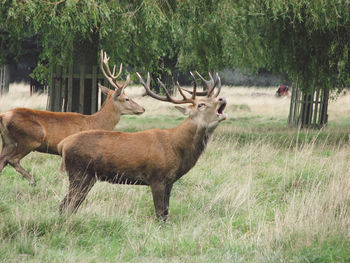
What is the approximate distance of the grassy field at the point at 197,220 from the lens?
4270 millimetres

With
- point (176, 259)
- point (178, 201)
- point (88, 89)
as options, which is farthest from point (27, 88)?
point (176, 259)

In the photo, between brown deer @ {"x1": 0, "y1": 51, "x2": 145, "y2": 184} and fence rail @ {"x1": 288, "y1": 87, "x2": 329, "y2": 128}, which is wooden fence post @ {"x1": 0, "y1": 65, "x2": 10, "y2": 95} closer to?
fence rail @ {"x1": 288, "y1": 87, "x2": 329, "y2": 128}

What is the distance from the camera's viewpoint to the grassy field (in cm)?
427

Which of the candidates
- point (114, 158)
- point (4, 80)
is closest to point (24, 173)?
point (114, 158)

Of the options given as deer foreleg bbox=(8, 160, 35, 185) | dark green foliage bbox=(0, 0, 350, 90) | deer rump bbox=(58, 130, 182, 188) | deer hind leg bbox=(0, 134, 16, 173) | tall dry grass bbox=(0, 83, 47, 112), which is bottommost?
tall dry grass bbox=(0, 83, 47, 112)

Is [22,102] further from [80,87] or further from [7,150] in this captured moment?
[7,150]

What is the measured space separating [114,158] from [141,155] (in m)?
0.27

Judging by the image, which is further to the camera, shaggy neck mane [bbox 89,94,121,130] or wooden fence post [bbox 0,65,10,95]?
wooden fence post [bbox 0,65,10,95]

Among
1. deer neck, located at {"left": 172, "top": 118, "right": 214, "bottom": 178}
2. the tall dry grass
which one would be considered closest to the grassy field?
deer neck, located at {"left": 172, "top": 118, "right": 214, "bottom": 178}

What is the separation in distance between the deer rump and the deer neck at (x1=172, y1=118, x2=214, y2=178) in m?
0.12

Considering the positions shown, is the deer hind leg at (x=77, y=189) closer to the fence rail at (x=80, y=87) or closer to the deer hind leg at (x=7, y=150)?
the deer hind leg at (x=7, y=150)

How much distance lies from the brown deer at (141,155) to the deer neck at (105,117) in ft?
7.47

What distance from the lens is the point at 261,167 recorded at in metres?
7.96

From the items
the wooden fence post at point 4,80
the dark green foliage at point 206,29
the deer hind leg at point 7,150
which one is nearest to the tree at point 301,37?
the dark green foliage at point 206,29
